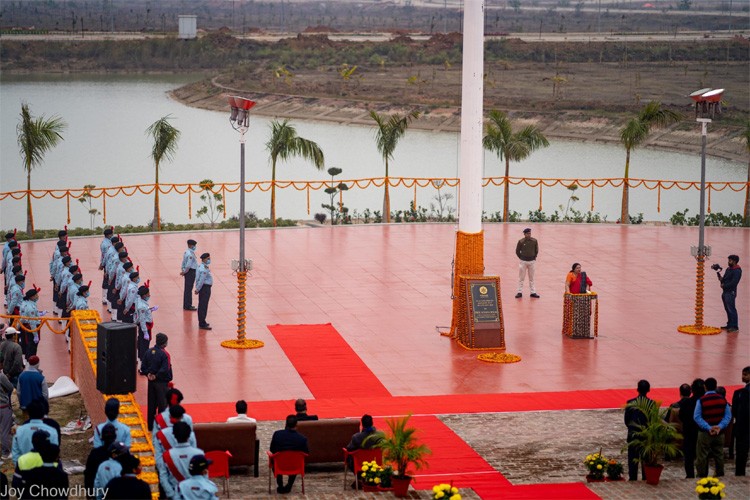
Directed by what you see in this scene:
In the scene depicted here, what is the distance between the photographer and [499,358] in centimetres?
2050

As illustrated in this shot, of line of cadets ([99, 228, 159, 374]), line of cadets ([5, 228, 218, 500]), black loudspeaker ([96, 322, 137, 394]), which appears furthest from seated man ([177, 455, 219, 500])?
line of cadets ([99, 228, 159, 374])

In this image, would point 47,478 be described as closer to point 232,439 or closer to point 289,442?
point 289,442

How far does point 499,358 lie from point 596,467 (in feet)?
20.3

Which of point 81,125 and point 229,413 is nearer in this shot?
point 229,413

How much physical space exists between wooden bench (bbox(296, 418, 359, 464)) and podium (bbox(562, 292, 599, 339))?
313 inches

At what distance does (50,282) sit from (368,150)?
3547 cm

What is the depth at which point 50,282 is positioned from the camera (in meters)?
25.6

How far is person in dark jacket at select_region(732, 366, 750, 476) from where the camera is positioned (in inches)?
578

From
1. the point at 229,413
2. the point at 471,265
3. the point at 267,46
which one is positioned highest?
the point at 267,46

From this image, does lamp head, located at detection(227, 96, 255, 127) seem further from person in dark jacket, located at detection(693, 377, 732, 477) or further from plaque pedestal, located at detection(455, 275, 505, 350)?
person in dark jacket, located at detection(693, 377, 732, 477)

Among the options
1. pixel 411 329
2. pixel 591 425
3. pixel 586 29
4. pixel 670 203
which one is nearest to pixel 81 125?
pixel 670 203

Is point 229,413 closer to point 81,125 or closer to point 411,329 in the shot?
point 411,329

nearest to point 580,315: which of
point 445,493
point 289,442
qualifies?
point 289,442

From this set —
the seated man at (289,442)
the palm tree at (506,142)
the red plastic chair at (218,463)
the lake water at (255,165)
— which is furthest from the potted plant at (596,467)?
the lake water at (255,165)
